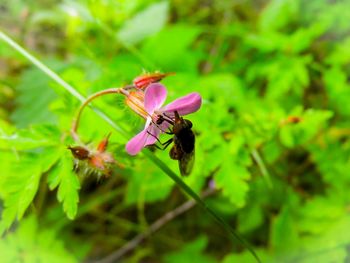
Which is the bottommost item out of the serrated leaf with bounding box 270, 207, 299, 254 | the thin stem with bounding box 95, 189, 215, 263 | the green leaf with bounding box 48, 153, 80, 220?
the green leaf with bounding box 48, 153, 80, 220

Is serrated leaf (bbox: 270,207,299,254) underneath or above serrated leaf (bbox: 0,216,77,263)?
above

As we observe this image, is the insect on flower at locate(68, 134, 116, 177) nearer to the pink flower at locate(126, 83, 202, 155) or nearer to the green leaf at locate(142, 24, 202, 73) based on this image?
the pink flower at locate(126, 83, 202, 155)

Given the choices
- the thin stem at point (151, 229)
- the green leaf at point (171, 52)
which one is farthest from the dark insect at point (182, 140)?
the green leaf at point (171, 52)

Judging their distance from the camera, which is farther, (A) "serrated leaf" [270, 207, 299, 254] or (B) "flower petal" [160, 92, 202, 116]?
(A) "serrated leaf" [270, 207, 299, 254]

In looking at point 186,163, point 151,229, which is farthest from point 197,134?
point 151,229

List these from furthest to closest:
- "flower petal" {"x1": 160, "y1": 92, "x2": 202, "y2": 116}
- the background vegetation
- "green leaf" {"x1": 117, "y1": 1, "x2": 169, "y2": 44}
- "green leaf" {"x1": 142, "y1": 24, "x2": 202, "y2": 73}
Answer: "green leaf" {"x1": 117, "y1": 1, "x2": 169, "y2": 44}, "green leaf" {"x1": 142, "y1": 24, "x2": 202, "y2": 73}, the background vegetation, "flower petal" {"x1": 160, "y1": 92, "x2": 202, "y2": 116}

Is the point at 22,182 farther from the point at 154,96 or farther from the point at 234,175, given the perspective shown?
the point at 234,175

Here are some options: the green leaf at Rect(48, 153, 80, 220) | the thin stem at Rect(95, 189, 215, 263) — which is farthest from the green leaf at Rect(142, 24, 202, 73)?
the green leaf at Rect(48, 153, 80, 220)
